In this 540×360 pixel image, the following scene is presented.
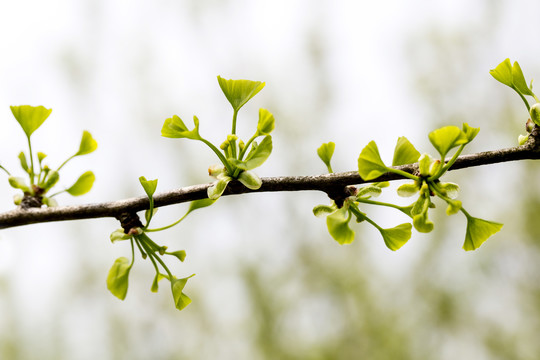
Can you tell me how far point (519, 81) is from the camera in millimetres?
326

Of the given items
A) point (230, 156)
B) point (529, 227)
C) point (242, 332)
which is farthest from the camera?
point (242, 332)

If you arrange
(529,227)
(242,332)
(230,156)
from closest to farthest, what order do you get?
(230,156)
(529,227)
(242,332)

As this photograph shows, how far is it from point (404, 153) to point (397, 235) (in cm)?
6

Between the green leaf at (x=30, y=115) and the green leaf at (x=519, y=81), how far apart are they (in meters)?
0.37

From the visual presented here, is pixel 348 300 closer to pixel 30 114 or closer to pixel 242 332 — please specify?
pixel 242 332

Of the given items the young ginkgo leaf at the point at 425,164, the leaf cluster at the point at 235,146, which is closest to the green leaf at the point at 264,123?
the leaf cluster at the point at 235,146

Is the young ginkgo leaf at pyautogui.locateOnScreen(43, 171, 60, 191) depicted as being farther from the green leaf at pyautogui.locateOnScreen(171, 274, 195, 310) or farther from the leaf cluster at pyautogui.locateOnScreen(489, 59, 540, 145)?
the leaf cluster at pyautogui.locateOnScreen(489, 59, 540, 145)

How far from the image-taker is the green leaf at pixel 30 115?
0.38 meters

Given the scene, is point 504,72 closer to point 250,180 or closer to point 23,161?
point 250,180

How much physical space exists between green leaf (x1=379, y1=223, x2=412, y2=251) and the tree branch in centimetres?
4

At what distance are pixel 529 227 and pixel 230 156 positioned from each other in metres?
1.59

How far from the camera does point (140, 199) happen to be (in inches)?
13.0

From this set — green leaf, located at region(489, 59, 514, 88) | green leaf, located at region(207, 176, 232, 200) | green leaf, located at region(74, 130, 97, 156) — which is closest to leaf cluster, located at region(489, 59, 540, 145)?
green leaf, located at region(489, 59, 514, 88)

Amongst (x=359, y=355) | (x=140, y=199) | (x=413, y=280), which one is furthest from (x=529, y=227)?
(x=140, y=199)
